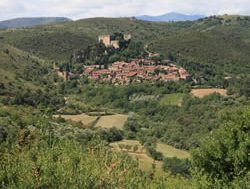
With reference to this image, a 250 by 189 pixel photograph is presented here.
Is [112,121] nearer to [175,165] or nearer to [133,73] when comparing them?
[175,165]

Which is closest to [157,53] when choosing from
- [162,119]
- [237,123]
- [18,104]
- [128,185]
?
[162,119]

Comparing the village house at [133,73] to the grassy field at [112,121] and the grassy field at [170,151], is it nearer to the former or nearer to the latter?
the grassy field at [112,121]

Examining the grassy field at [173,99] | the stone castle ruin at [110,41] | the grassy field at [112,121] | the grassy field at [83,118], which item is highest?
the stone castle ruin at [110,41]

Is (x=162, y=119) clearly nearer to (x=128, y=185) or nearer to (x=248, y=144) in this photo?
(x=248, y=144)

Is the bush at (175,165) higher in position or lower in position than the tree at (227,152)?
lower

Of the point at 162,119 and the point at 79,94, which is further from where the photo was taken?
the point at 79,94

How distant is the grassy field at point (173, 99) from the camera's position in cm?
8656

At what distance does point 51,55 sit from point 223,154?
12061 centimetres

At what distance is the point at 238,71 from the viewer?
12019 centimetres

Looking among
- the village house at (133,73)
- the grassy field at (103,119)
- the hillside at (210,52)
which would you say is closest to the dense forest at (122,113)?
the hillside at (210,52)

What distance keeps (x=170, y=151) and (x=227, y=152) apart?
39.8 m

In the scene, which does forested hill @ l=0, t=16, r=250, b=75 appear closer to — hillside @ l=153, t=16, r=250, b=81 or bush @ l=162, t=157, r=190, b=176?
hillside @ l=153, t=16, r=250, b=81

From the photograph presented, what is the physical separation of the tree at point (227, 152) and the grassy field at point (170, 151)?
116 feet

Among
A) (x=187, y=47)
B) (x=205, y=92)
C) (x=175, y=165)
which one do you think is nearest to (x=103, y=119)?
(x=205, y=92)
